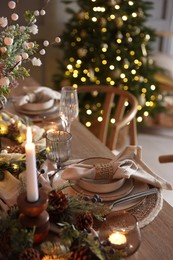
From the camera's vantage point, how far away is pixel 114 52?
3.05 m

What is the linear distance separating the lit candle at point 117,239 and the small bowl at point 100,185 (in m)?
0.24

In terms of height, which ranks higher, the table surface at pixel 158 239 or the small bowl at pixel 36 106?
the small bowl at pixel 36 106

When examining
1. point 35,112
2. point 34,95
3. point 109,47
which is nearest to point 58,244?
point 35,112

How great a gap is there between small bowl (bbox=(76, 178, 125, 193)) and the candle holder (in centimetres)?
26

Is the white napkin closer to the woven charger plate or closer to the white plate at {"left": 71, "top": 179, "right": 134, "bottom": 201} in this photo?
the white plate at {"left": 71, "top": 179, "right": 134, "bottom": 201}

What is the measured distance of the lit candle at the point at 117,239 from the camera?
0.97 m

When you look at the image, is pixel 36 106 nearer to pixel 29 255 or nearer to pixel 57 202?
pixel 57 202

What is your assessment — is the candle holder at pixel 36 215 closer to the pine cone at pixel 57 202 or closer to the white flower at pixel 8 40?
the pine cone at pixel 57 202

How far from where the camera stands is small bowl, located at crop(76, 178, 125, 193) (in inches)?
47.5

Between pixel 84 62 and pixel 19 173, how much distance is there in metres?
1.96

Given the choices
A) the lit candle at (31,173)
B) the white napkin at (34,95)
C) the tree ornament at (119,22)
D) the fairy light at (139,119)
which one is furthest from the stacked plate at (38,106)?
the fairy light at (139,119)

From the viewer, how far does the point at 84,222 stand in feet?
3.38

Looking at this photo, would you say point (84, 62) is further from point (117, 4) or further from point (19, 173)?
point (19, 173)

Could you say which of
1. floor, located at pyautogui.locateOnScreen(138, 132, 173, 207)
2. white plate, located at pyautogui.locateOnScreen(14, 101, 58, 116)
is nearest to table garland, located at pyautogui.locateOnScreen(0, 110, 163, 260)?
white plate, located at pyautogui.locateOnScreen(14, 101, 58, 116)
